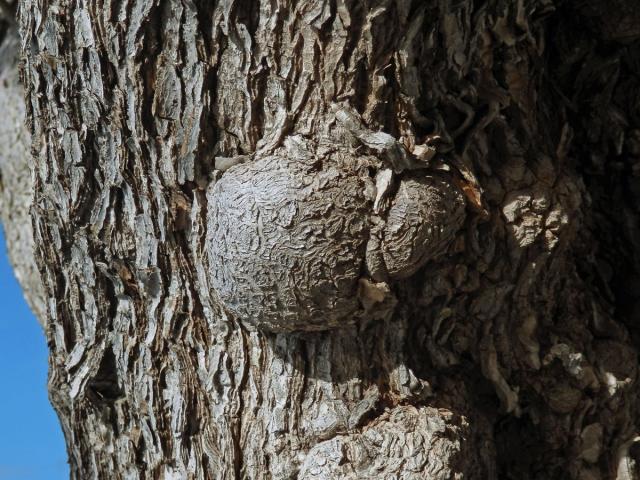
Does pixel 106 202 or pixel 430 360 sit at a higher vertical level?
pixel 106 202

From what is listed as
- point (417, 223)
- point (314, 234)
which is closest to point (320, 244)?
point (314, 234)

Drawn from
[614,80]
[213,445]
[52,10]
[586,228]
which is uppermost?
[52,10]

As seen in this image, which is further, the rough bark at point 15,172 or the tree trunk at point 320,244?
the rough bark at point 15,172

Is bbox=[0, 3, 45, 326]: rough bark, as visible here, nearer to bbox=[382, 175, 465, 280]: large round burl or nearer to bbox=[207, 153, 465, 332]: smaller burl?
bbox=[207, 153, 465, 332]: smaller burl

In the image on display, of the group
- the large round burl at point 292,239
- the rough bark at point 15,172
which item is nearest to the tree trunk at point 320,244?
the large round burl at point 292,239

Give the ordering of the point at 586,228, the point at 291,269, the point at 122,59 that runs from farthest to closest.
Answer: the point at 586,228 < the point at 122,59 < the point at 291,269

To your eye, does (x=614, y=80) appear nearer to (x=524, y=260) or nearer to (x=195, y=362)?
(x=524, y=260)

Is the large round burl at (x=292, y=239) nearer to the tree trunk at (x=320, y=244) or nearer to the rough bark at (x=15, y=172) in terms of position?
the tree trunk at (x=320, y=244)

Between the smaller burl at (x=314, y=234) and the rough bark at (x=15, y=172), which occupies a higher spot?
the rough bark at (x=15, y=172)

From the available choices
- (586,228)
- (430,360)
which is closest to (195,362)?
(430,360)

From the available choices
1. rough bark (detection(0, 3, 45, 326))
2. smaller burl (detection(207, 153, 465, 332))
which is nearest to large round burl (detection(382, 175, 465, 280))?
smaller burl (detection(207, 153, 465, 332))
